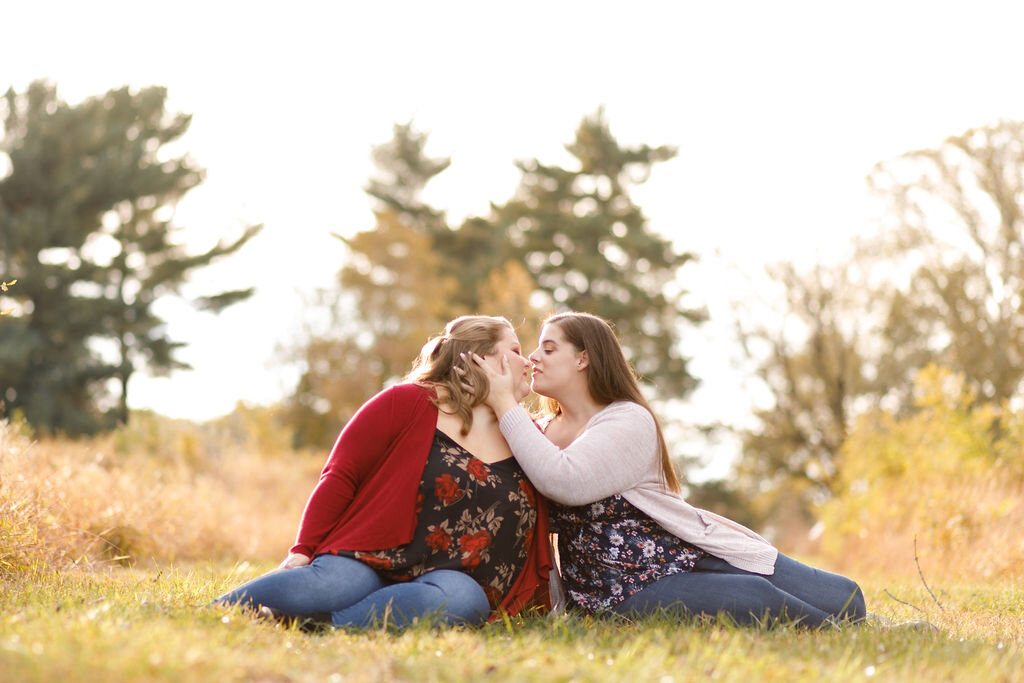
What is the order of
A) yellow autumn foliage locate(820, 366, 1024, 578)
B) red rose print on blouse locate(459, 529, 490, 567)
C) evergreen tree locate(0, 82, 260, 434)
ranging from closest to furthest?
1. red rose print on blouse locate(459, 529, 490, 567)
2. yellow autumn foliage locate(820, 366, 1024, 578)
3. evergreen tree locate(0, 82, 260, 434)

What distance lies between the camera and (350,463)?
391 cm

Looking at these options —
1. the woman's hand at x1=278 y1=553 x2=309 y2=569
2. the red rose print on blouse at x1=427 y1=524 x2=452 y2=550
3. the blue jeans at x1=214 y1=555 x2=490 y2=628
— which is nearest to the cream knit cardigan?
the red rose print on blouse at x1=427 y1=524 x2=452 y2=550

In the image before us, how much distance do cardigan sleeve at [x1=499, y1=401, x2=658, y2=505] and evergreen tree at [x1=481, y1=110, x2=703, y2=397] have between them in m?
19.6

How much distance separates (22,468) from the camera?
6.12 metres

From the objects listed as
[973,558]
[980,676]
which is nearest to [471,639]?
[980,676]

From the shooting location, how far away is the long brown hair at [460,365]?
162 inches

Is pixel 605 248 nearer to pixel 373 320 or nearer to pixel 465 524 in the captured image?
pixel 373 320

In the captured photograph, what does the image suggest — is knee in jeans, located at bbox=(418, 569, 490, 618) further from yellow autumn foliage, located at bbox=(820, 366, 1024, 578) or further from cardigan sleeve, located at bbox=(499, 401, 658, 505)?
yellow autumn foliage, located at bbox=(820, 366, 1024, 578)

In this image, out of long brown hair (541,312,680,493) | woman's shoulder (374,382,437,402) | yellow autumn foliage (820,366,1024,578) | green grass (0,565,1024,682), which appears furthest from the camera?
yellow autumn foliage (820,366,1024,578)

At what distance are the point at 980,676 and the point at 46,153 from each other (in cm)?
2297

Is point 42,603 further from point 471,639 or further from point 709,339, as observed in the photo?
point 709,339

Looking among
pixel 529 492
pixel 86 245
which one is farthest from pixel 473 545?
pixel 86 245

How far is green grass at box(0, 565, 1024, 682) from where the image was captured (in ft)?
8.42

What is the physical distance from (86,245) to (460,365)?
67.1 feet
